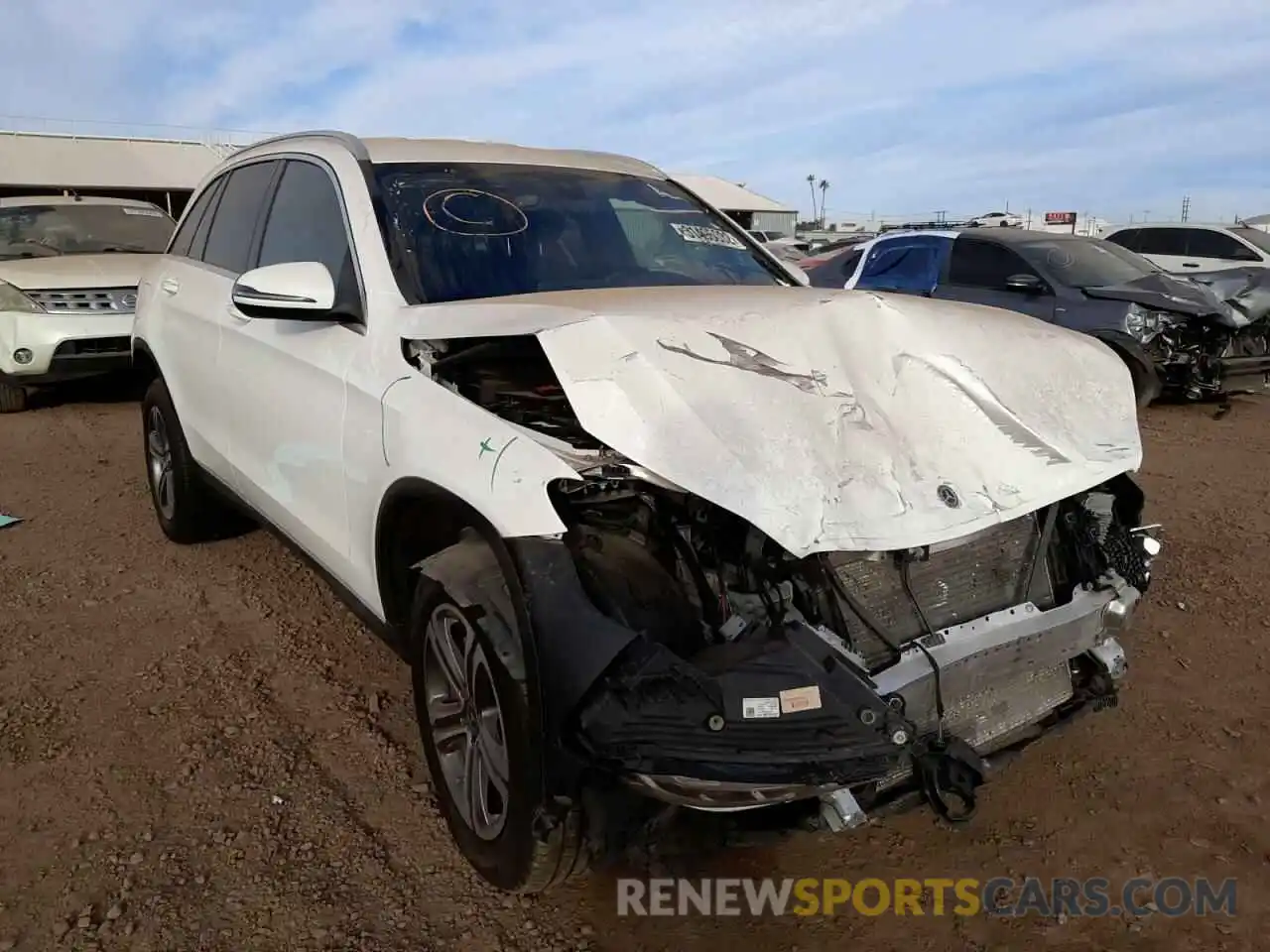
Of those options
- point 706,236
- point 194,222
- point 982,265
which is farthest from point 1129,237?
point 194,222

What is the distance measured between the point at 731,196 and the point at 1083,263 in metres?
40.4

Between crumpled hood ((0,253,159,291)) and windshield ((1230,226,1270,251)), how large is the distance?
14435 millimetres

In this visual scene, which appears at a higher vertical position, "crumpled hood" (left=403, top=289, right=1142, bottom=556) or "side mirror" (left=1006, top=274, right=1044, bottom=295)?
"crumpled hood" (left=403, top=289, right=1142, bottom=556)

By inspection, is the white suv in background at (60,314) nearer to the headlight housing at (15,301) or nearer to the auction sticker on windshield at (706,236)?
the headlight housing at (15,301)

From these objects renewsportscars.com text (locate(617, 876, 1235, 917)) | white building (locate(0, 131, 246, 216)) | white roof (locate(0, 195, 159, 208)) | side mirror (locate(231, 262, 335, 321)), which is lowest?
renewsportscars.com text (locate(617, 876, 1235, 917))

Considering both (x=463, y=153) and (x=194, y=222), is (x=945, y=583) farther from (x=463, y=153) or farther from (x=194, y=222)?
(x=194, y=222)

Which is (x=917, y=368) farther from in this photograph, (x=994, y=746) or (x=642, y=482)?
(x=994, y=746)

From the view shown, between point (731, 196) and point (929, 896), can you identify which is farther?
point (731, 196)

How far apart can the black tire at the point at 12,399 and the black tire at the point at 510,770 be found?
25.2ft

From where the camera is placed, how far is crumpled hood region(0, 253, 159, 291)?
7.93 metres

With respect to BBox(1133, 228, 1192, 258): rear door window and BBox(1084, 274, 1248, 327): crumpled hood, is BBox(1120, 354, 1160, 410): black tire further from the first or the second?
BBox(1133, 228, 1192, 258): rear door window

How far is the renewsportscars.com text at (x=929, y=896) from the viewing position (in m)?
2.47

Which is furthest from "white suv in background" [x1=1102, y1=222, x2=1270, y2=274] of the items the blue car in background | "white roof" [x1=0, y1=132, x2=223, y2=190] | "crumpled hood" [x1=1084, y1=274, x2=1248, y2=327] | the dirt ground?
"white roof" [x1=0, y1=132, x2=223, y2=190]

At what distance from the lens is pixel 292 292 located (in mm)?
2855
